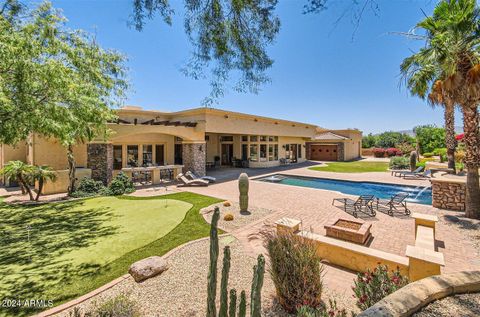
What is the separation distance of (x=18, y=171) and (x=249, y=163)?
2009 cm

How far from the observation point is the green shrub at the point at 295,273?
159 inches

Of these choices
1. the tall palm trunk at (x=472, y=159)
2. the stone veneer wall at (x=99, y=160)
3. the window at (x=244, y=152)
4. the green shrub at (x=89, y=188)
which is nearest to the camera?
the tall palm trunk at (x=472, y=159)

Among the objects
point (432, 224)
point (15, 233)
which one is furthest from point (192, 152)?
point (432, 224)

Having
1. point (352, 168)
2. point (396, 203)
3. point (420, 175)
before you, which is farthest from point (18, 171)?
point (352, 168)

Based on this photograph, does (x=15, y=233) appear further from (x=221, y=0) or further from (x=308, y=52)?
(x=308, y=52)

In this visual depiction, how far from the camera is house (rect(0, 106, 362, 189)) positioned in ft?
49.7

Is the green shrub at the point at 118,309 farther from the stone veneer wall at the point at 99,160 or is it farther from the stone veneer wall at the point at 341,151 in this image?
the stone veneer wall at the point at 341,151

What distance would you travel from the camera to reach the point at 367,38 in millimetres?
5191

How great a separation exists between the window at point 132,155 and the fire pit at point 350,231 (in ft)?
54.0

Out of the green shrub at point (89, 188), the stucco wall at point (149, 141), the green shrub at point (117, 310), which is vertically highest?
the stucco wall at point (149, 141)

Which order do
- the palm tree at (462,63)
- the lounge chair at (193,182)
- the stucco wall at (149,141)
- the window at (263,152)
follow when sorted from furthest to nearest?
the window at (263,152), the stucco wall at (149,141), the lounge chair at (193,182), the palm tree at (462,63)

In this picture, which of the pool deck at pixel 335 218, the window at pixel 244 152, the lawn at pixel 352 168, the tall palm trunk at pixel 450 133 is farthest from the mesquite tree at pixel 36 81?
the tall palm trunk at pixel 450 133

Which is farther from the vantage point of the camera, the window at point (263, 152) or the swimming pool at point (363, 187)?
the window at point (263, 152)

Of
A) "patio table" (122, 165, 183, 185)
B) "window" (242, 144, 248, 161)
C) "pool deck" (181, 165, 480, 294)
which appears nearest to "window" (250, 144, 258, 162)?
"window" (242, 144, 248, 161)
